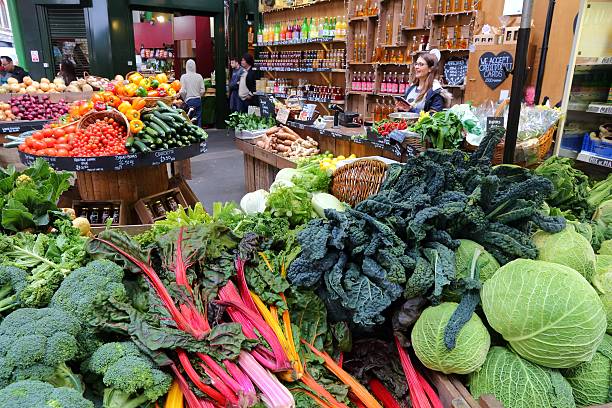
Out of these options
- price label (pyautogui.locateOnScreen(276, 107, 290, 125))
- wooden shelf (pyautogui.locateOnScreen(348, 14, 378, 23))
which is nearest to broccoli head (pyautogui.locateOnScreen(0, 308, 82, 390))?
price label (pyautogui.locateOnScreen(276, 107, 290, 125))

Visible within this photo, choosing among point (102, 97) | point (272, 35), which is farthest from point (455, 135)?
point (272, 35)

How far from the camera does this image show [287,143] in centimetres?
498

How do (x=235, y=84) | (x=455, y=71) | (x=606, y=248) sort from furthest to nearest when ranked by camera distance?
1. (x=235, y=84)
2. (x=455, y=71)
3. (x=606, y=248)

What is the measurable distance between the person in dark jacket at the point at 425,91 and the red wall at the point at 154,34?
12.4m

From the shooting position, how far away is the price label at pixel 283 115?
534cm

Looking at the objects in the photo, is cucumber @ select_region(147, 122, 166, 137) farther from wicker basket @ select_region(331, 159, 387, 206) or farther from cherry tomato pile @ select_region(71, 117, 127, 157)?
wicker basket @ select_region(331, 159, 387, 206)

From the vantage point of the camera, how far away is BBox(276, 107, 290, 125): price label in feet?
17.5

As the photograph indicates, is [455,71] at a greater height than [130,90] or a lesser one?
greater

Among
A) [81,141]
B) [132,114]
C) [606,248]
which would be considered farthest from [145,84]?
[606,248]

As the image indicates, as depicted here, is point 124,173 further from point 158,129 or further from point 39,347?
point 39,347

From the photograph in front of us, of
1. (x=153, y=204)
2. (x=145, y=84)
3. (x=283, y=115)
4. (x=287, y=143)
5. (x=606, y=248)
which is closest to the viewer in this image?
(x=606, y=248)

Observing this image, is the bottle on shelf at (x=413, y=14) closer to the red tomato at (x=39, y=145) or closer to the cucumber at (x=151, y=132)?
the cucumber at (x=151, y=132)

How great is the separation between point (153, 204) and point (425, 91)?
134 inches

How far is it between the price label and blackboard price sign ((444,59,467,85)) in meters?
2.54
